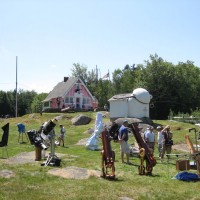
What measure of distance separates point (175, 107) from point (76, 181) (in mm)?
59061

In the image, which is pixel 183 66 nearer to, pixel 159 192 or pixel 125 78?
pixel 125 78

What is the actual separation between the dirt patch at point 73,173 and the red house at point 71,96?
2206 inches

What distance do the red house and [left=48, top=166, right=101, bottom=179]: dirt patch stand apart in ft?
184

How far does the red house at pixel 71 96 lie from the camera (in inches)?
2874

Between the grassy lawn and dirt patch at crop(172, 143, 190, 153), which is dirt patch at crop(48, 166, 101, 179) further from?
dirt patch at crop(172, 143, 190, 153)

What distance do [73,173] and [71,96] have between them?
2362 inches

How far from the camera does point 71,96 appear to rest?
2921 inches

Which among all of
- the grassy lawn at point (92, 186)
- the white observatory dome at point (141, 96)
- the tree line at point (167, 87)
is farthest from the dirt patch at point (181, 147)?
the tree line at point (167, 87)

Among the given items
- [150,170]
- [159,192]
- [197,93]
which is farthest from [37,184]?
[197,93]

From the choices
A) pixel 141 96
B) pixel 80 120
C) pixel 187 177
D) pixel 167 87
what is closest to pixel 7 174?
pixel 187 177

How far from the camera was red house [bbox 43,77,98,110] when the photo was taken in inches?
2874

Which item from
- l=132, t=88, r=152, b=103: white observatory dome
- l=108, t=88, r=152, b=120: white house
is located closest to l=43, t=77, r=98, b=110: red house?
l=108, t=88, r=152, b=120: white house

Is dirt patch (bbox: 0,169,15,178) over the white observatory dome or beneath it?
beneath

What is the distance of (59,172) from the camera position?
14695 mm
